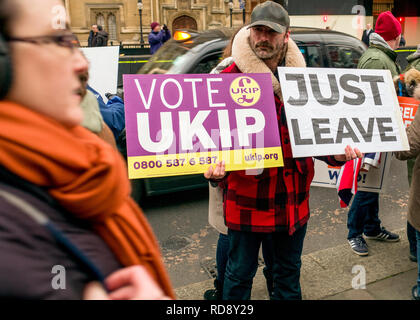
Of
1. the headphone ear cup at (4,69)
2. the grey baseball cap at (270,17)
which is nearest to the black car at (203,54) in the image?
the grey baseball cap at (270,17)

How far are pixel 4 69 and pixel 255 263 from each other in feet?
6.25

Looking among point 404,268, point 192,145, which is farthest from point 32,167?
point 404,268

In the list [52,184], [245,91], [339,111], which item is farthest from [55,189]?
[339,111]

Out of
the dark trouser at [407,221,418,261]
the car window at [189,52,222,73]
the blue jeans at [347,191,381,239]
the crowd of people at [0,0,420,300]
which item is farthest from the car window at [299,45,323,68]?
the crowd of people at [0,0,420,300]

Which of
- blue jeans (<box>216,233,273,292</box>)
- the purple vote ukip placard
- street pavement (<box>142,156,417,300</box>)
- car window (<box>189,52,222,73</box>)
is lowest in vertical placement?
street pavement (<box>142,156,417,300</box>)

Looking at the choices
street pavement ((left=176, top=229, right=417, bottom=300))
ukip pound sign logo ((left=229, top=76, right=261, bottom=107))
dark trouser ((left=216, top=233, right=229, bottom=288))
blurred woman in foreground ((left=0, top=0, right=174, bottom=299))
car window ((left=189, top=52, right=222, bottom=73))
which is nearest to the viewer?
blurred woman in foreground ((left=0, top=0, right=174, bottom=299))

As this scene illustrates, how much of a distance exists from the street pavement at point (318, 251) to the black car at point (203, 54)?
39cm

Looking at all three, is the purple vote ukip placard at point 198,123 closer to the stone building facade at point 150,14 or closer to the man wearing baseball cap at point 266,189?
the man wearing baseball cap at point 266,189

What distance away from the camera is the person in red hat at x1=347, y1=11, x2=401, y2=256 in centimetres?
363

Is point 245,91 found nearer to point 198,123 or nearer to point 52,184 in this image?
point 198,123

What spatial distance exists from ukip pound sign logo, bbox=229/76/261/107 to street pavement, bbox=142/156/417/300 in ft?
5.44

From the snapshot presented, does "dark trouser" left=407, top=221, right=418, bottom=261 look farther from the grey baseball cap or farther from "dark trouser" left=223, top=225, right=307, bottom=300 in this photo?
the grey baseball cap

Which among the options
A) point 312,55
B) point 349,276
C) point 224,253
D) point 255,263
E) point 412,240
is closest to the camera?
point 255,263

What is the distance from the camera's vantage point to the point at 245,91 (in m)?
2.16
